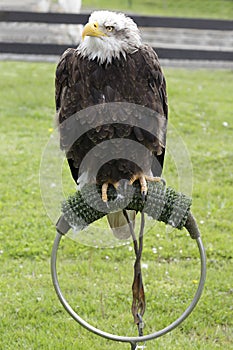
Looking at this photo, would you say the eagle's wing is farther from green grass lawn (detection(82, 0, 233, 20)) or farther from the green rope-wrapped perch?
green grass lawn (detection(82, 0, 233, 20))

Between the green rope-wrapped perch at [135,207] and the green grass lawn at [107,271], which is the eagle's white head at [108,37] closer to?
the green rope-wrapped perch at [135,207]

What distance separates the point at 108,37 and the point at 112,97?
0.30m

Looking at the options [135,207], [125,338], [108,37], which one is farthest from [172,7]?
[125,338]

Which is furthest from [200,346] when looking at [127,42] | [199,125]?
[199,125]

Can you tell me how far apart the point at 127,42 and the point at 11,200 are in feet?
8.64

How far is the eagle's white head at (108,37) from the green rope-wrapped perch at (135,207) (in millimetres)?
714

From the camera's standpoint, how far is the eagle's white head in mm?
2977

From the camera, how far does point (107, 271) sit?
4.33 meters

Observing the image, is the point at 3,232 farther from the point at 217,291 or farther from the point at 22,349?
the point at 217,291

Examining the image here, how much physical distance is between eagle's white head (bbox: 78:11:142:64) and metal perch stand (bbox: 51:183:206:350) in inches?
28.7

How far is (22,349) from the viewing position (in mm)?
3537

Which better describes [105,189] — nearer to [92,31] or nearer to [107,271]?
[92,31]

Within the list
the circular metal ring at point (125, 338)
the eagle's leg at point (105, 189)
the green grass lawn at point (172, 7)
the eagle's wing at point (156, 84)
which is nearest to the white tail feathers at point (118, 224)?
the eagle's leg at point (105, 189)

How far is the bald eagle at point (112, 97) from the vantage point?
3049 millimetres
